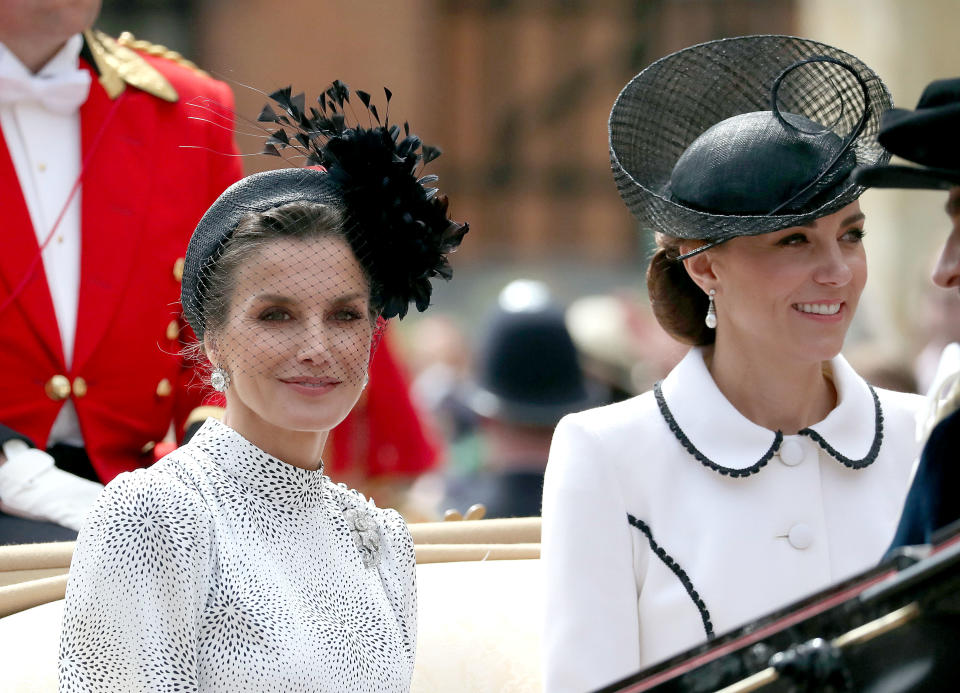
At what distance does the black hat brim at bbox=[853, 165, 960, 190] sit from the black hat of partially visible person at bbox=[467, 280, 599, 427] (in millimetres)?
2794

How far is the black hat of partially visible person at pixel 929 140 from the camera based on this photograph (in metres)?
1.84

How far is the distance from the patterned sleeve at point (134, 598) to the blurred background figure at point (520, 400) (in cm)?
240

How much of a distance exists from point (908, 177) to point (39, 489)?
1.92 m

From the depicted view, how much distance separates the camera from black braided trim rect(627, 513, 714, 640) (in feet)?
8.04

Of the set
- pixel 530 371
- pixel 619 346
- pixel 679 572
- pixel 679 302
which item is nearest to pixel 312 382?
pixel 679 572

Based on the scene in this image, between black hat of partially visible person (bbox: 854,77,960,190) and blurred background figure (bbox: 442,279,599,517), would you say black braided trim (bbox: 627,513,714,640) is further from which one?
blurred background figure (bbox: 442,279,599,517)

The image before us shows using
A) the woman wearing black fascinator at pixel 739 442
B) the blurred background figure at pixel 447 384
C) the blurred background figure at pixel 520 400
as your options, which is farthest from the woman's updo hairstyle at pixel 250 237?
the blurred background figure at pixel 447 384

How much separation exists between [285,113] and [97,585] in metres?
0.94

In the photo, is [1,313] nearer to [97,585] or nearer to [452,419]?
[97,585]

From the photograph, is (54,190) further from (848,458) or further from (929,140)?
(929,140)

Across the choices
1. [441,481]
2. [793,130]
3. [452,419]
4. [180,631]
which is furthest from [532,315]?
[180,631]

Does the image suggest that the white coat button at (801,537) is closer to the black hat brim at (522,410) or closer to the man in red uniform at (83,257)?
the man in red uniform at (83,257)

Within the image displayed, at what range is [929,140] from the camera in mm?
1862

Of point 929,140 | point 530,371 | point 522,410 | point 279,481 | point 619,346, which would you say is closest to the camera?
point 929,140
